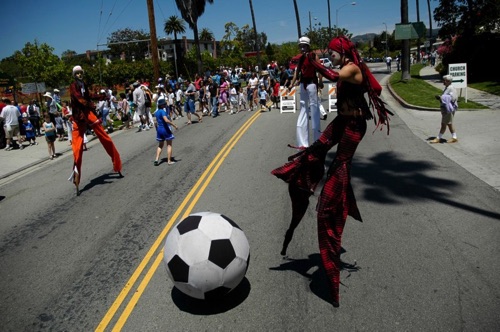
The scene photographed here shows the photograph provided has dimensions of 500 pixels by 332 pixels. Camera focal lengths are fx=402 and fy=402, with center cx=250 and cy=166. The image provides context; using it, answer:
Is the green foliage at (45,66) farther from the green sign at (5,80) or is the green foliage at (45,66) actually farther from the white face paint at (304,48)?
the white face paint at (304,48)

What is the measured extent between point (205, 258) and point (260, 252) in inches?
61.0

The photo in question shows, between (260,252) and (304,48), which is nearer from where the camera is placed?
(260,252)

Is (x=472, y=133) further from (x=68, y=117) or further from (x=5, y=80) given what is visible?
(x=5, y=80)

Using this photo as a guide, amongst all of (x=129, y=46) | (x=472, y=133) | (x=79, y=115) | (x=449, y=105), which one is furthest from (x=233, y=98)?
(x=129, y=46)

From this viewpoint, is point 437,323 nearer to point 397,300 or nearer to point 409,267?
point 397,300

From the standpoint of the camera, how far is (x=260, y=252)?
17.0 ft

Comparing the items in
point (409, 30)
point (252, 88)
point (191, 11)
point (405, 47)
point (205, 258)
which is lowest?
point (205, 258)

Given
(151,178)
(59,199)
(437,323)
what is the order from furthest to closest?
(151,178) < (59,199) < (437,323)

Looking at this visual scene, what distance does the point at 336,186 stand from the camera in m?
4.12

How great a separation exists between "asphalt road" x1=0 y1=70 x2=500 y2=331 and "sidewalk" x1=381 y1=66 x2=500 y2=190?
0.41 m

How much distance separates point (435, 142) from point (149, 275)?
8.77m

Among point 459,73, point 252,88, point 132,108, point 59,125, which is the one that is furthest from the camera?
point 252,88

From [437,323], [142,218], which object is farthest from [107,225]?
[437,323]

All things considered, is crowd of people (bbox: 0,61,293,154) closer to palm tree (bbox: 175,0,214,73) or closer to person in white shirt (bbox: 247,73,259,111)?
person in white shirt (bbox: 247,73,259,111)
